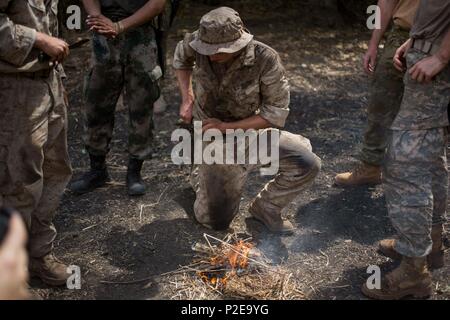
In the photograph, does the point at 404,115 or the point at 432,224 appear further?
the point at 432,224

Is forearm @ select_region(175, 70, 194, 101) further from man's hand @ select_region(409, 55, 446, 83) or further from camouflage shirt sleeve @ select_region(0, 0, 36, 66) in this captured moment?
man's hand @ select_region(409, 55, 446, 83)

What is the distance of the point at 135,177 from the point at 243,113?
128 centimetres

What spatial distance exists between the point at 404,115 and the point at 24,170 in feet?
8.17

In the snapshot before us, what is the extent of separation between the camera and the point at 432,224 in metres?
4.40

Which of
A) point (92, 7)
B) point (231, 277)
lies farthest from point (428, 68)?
point (92, 7)

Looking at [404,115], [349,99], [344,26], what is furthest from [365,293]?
[344,26]

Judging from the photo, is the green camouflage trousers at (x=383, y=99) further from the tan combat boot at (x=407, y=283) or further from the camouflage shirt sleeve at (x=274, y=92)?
the tan combat boot at (x=407, y=283)

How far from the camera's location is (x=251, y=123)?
4672 mm

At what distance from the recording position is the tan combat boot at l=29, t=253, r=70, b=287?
4.23 metres

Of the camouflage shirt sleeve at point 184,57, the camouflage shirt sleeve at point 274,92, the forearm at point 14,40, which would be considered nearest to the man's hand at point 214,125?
the camouflage shirt sleeve at point 274,92

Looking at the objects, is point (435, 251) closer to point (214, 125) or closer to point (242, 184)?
point (242, 184)

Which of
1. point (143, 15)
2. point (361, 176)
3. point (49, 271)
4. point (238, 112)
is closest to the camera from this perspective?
point (49, 271)

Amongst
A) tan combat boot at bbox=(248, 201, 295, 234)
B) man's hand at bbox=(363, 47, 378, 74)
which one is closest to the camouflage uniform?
tan combat boot at bbox=(248, 201, 295, 234)
